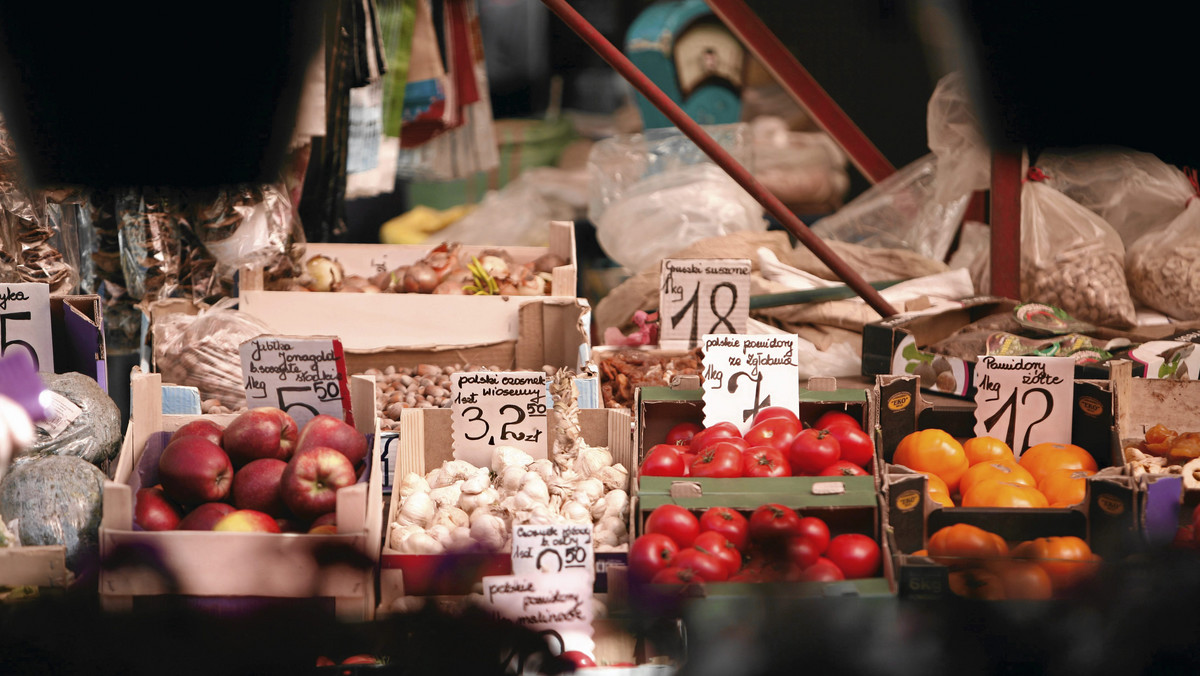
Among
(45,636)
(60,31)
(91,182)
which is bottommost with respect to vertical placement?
(45,636)

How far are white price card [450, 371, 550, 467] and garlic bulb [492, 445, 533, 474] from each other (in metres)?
0.04

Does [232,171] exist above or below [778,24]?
below

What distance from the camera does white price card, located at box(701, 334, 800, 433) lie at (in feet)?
6.42

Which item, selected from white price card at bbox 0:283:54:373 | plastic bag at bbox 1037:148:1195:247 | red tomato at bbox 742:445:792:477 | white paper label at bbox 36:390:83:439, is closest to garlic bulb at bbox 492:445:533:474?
red tomato at bbox 742:445:792:477

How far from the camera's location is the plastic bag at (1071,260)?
3.13 meters

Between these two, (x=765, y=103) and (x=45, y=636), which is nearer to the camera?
(x=45, y=636)

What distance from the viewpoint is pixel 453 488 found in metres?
1.80

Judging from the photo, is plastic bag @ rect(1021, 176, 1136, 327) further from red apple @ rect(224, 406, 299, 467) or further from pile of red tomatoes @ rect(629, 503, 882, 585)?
red apple @ rect(224, 406, 299, 467)

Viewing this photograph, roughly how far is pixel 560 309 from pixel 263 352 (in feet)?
3.47

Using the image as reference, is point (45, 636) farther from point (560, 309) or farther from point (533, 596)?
point (560, 309)

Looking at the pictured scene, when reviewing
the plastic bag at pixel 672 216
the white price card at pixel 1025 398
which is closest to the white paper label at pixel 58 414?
the white price card at pixel 1025 398

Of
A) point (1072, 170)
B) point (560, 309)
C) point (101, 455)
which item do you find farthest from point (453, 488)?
point (1072, 170)

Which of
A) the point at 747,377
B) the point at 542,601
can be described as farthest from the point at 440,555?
the point at 747,377

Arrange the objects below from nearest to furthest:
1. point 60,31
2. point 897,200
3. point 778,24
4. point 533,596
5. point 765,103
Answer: point 533,596 < point 60,31 < point 897,200 < point 778,24 < point 765,103
